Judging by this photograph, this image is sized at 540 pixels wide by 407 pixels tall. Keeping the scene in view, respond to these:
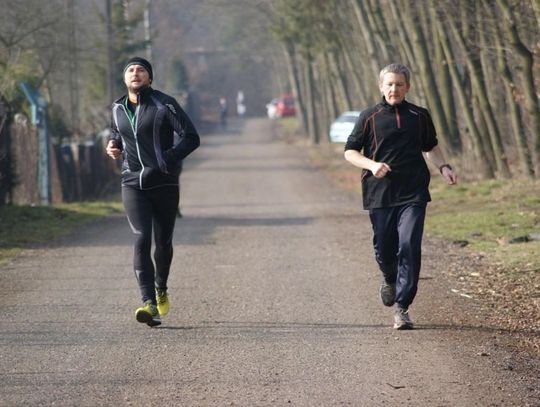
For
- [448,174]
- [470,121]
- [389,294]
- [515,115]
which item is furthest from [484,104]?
[448,174]

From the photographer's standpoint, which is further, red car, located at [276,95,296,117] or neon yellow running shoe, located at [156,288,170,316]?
red car, located at [276,95,296,117]

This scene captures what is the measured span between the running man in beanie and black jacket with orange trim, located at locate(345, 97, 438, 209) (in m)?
1.34

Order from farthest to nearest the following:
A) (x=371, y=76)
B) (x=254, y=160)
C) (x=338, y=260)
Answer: (x=254, y=160)
(x=371, y=76)
(x=338, y=260)

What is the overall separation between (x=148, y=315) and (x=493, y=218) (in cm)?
915

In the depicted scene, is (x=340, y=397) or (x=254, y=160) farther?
(x=254, y=160)

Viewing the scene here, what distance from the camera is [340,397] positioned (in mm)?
6566

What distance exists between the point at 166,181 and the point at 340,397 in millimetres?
2891

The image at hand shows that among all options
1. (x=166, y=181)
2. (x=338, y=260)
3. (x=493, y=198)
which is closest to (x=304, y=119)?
(x=493, y=198)

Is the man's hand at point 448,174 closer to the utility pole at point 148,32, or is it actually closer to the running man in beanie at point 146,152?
the running man in beanie at point 146,152

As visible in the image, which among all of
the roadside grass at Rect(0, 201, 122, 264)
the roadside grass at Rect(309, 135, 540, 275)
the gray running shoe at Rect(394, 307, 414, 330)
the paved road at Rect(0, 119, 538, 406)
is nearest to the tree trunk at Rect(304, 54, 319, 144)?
the roadside grass at Rect(309, 135, 540, 275)

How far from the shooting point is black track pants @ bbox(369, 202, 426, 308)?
8578 millimetres

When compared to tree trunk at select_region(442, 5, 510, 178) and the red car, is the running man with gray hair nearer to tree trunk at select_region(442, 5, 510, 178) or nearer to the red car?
tree trunk at select_region(442, 5, 510, 178)

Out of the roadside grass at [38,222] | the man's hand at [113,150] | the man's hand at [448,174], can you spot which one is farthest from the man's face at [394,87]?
the roadside grass at [38,222]

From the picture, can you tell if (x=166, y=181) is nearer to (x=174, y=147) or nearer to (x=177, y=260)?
(x=174, y=147)
